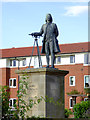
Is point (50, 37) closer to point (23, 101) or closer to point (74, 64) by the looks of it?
point (23, 101)

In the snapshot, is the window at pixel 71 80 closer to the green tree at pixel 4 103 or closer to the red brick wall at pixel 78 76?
the red brick wall at pixel 78 76

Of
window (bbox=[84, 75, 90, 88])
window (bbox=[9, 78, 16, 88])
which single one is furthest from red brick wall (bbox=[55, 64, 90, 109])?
window (bbox=[9, 78, 16, 88])

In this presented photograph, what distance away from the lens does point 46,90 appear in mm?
16188

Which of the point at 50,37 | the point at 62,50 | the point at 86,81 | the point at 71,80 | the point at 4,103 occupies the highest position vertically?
the point at 62,50

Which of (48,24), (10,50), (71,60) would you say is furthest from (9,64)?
(48,24)

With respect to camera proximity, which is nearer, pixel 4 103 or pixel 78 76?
pixel 4 103

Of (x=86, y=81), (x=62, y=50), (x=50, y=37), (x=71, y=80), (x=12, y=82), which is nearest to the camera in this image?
(x=50, y=37)

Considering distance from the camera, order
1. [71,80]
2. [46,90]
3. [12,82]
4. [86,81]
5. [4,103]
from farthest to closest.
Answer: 1. [12,82]
2. [71,80]
3. [86,81]
4. [46,90]
5. [4,103]

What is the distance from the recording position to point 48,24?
16.8 m

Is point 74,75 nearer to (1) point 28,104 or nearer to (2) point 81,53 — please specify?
(2) point 81,53

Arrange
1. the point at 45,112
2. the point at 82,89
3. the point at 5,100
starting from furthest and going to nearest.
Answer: the point at 82,89
the point at 45,112
the point at 5,100

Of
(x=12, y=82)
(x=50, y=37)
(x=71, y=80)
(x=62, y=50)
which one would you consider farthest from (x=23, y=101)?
(x=12, y=82)

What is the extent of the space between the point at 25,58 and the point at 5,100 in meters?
42.6

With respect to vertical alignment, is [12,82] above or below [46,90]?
above
